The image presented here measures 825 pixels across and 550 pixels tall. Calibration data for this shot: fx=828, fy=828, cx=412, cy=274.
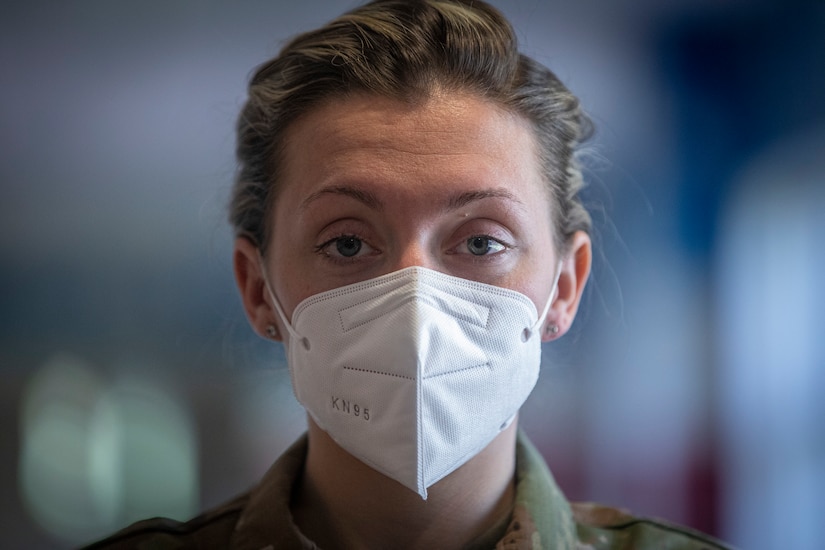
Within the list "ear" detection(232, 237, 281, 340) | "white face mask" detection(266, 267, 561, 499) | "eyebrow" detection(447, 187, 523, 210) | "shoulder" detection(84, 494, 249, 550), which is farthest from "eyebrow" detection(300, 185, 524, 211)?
"shoulder" detection(84, 494, 249, 550)

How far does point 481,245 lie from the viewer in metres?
1.47

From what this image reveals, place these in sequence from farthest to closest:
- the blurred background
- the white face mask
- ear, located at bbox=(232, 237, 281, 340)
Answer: the blurred background
ear, located at bbox=(232, 237, 281, 340)
the white face mask

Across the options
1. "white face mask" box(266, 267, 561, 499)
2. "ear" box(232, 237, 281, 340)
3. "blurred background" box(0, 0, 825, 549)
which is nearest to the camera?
"white face mask" box(266, 267, 561, 499)

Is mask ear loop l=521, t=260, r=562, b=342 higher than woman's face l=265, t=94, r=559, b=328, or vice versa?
woman's face l=265, t=94, r=559, b=328

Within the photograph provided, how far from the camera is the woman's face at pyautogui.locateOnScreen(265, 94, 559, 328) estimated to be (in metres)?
Result: 1.42

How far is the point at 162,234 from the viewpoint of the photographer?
1782 millimetres

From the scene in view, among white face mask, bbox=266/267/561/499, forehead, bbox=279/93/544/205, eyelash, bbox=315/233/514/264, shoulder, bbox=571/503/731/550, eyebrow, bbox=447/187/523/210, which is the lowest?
shoulder, bbox=571/503/731/550

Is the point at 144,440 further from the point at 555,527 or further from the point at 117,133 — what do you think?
the point at 555,527

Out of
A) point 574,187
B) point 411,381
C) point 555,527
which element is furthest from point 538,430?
point 411,381

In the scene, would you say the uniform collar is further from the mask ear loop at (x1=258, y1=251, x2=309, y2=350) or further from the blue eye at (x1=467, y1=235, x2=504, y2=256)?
the blue eye at (x1=467, y1=235, x2=504, y2=256)

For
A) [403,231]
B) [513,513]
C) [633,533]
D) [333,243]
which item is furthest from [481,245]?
[633,533]

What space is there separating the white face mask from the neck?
0.11 m

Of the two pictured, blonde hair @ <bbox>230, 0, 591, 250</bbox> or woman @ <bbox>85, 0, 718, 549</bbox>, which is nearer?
woman @ <bbox>85, 0, 718, 549</bbox>

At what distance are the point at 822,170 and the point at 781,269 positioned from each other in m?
0.24
